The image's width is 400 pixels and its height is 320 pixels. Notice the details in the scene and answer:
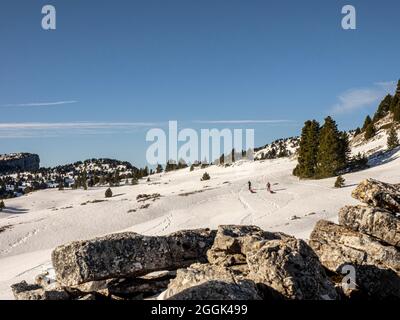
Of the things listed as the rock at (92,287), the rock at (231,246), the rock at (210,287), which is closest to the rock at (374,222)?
the rock at (231,246)

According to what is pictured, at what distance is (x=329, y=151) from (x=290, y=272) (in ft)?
176

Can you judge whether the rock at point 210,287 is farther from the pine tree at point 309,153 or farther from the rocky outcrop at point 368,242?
the pine tree at point 309,153

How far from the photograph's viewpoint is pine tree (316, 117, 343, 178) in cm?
6178

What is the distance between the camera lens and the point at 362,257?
14.8m

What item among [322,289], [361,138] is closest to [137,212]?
[322,289]

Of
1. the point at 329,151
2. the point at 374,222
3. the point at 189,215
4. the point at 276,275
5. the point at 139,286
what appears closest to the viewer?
the point at 276,275

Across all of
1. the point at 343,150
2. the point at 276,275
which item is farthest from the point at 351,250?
the point at 343,150

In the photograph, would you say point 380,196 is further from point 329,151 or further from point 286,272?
point 329,151

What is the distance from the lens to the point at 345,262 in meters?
14.7

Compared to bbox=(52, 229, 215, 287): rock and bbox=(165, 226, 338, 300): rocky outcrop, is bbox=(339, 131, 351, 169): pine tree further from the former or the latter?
bbox=(165, 226, 338, 300): rocky outcrop

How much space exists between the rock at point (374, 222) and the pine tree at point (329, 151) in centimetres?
4690

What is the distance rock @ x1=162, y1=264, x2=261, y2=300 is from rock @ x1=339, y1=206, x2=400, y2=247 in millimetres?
7193

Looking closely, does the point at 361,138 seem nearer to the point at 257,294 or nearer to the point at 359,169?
the point at 359,169
